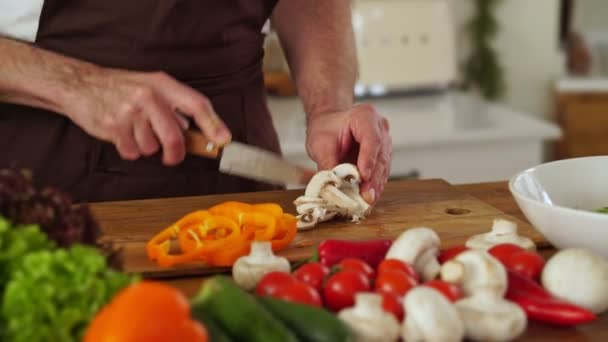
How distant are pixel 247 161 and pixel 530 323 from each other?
530 mm

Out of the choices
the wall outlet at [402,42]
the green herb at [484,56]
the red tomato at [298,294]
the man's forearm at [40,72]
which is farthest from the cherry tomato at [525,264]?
the green herb at [484,56]

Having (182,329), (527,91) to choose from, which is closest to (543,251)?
(182,329)

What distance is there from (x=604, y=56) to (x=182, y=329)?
3.39 meters

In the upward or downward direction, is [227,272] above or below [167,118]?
below

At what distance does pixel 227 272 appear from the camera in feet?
3.57

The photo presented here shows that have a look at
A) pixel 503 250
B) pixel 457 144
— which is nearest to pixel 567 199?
pixel 503 250

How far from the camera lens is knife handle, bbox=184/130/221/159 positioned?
4.18ft

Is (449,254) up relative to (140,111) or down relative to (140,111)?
down

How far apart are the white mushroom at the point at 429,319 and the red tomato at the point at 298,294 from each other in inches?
3.5

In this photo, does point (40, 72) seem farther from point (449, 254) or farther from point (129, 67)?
point (449, 254)

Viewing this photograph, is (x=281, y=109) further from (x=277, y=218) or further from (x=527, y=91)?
(x=277, y=218)

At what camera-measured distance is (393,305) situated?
83 centimetres

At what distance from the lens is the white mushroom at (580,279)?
902mm

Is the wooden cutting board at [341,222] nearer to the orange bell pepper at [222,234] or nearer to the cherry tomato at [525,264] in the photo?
the orange bell pepper at [222,234]
